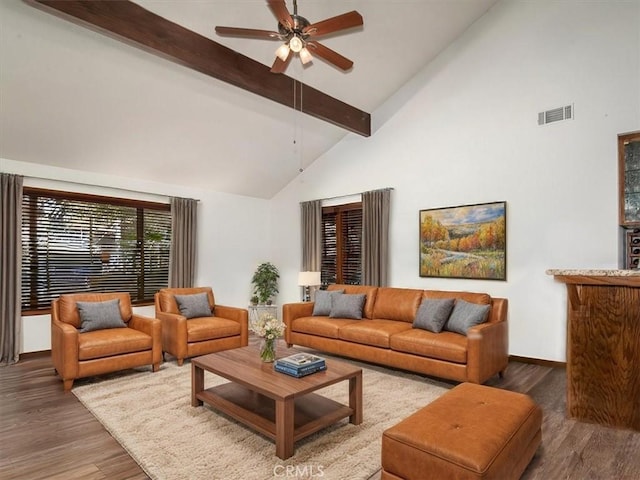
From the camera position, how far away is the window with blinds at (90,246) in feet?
16.5

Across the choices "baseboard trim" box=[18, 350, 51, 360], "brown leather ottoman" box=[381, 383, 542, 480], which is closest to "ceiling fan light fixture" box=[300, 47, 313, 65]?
"brown leather ottoman" box=[381, 383, 542, 480]

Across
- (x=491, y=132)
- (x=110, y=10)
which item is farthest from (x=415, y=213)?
(x=110, y=10)

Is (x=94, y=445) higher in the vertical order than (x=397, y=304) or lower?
lower

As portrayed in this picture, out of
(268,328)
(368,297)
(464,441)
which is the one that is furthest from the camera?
(368,297)

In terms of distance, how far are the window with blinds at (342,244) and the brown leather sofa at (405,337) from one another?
94 centimetres

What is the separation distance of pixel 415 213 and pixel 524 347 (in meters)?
2.28

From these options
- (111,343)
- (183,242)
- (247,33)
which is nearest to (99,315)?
(111,343)

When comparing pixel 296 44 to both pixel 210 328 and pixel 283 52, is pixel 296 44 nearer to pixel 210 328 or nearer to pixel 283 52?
pixel 283 52

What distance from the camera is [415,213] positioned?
567 centimetres

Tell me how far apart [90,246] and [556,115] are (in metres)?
6.46

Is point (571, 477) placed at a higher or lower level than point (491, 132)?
lower

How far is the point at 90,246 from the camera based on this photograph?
5.52m

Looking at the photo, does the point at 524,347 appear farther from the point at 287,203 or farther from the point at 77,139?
the point at 77,139

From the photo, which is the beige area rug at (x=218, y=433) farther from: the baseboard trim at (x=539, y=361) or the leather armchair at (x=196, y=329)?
the baseboard trim at (x=539, y=361)
